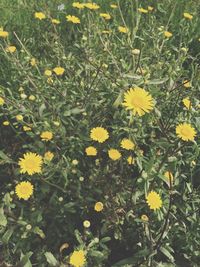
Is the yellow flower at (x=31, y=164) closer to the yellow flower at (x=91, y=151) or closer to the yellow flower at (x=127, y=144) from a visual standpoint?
the yellow flower at (x=91, y=151)

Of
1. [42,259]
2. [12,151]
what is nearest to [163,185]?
[42,259]

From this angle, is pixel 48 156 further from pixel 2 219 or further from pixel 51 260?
pixel 51 260

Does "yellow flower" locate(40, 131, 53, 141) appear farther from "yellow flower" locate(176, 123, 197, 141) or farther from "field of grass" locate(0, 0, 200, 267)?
"yellow flower" locate(176, 123, 197, 141)

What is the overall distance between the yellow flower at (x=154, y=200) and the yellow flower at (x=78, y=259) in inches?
13.2

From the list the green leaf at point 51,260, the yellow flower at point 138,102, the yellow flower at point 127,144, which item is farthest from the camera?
the yellow flower at point 127,144

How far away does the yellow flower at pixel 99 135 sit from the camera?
2047 mm

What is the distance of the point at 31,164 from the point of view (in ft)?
6.52

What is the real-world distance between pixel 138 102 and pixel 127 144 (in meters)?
0.28

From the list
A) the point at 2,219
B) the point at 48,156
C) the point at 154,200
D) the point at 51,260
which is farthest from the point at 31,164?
the point at 154,200

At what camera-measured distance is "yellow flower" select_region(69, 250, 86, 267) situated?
5.94 feet

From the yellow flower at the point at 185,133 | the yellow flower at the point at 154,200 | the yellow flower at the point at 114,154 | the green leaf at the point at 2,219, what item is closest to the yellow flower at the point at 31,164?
the green leaf at the point at 2,219

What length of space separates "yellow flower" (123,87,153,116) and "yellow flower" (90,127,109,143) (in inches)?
12.1

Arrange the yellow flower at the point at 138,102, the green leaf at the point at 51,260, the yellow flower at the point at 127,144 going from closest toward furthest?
the yellow flower at the point at 138,102
the green leaf at the point at 51,260
the yellow flower at the point at 127,144

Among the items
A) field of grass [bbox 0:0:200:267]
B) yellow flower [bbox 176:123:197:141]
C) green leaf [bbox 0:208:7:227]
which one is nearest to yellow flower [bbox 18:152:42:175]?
field of grass [bbox 0:0:200:267]
